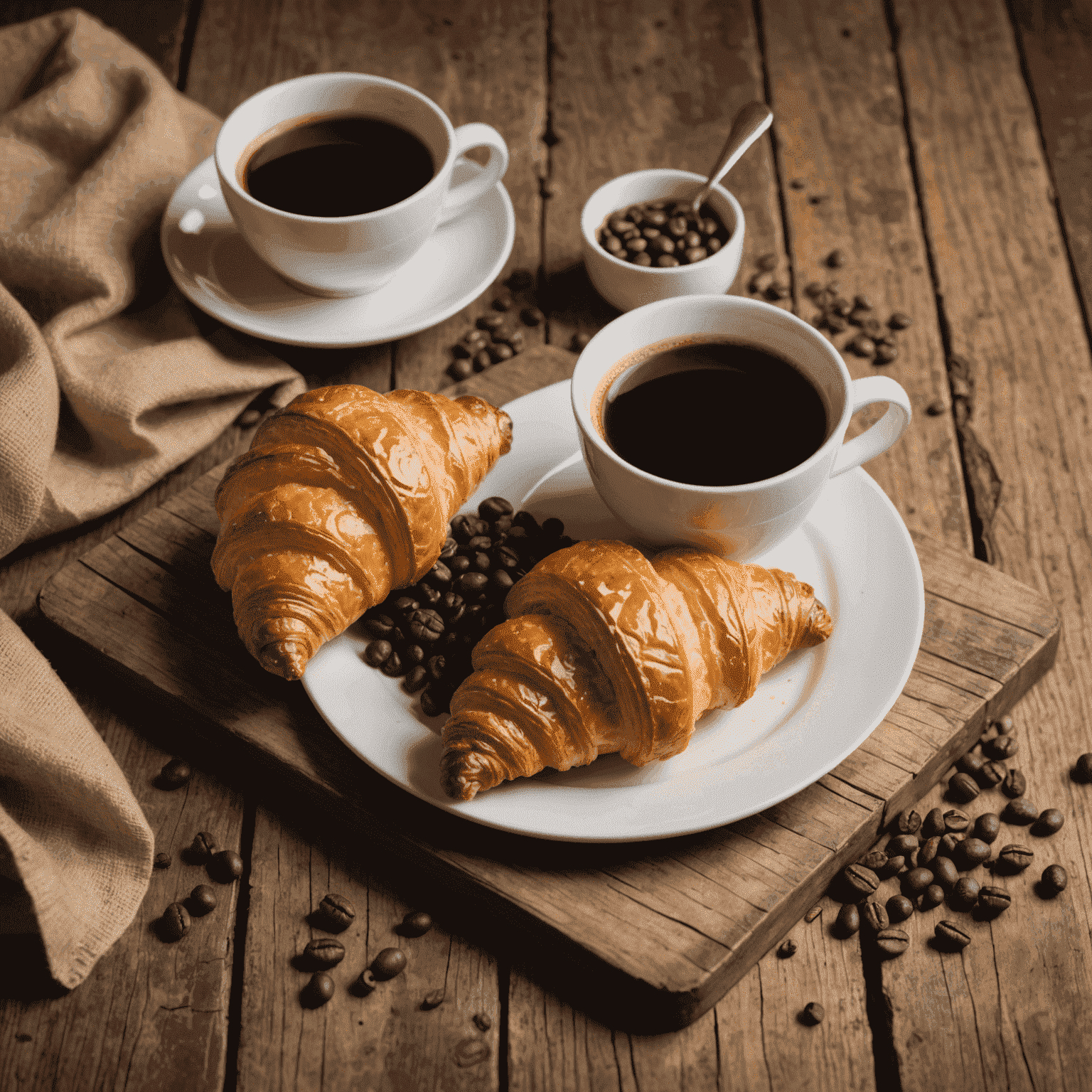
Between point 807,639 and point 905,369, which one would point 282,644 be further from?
point 905,369

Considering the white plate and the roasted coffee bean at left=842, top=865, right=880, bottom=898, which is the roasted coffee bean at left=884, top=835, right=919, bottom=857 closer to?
the roasted coffee bean at left=842, top=865, right=880, bottom=898

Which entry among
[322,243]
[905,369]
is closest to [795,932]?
[905,369]

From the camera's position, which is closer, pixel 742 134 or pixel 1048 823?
pixel 1048 823

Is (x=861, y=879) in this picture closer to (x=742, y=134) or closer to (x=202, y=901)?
(x=202, y=901)

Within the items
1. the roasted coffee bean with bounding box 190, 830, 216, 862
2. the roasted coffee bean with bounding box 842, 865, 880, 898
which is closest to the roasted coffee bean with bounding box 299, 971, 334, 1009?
the roasted coffee bean with bounding box 190, 830, 216, 862

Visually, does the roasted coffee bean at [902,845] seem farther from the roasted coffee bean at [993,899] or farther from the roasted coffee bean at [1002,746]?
the roasted coffee bean at [1002,746]

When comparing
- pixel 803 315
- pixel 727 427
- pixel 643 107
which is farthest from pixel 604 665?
pixel 643 107
